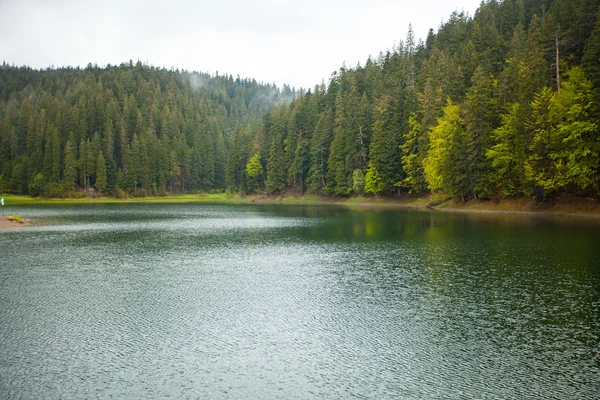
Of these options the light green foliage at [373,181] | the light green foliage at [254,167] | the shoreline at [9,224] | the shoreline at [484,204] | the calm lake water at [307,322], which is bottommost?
the calm lake water at [307,322]

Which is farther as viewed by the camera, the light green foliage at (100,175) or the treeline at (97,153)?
the treeline at (97,153)

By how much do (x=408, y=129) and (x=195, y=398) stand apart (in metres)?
88.5

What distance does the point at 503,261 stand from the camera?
1139 inches

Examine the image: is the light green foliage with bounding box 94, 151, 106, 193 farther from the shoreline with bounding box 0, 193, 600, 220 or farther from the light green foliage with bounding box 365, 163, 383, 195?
the light green foliage with bounding box 365, 163, 383, 195

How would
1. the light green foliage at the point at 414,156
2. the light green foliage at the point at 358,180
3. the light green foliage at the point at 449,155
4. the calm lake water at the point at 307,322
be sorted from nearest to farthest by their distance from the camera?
the calm lake water at the point at 307,322 < the light green foliage at the point at 449,155 < the light green foliage at the point at 414,156 < the light green foliage at the point at 358,180

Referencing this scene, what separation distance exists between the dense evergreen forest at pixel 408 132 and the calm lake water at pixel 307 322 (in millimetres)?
26673

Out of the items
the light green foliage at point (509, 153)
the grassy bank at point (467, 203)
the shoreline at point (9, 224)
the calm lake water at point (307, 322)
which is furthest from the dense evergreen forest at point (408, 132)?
the shoreline at point (9, 224)

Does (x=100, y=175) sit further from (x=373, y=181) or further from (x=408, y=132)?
(x=408, y=132)

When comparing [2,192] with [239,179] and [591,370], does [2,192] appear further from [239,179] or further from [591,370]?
[591,370]

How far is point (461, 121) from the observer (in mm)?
73250

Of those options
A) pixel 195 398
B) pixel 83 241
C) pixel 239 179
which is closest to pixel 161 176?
pixel 239 179

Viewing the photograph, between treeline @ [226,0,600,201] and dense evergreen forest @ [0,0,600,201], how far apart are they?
257 mm

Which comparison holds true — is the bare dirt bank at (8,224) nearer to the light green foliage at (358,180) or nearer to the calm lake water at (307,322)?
the calm lake water at (307,322)

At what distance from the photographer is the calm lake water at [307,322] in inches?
476
